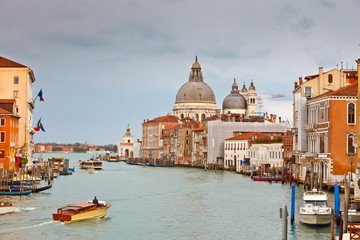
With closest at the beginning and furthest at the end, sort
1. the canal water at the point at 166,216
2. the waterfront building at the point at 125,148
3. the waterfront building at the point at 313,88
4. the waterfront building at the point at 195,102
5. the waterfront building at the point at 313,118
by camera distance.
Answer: the canal water at the point at 166,216, the waterfront building at the point at 313,118, the waterfront building at the point at 313,88, the waterfront building at the point at 195,102, the waterfront building at the point at 125,148

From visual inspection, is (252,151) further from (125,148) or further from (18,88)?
(125,148)

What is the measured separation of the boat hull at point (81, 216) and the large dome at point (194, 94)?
3659 inches

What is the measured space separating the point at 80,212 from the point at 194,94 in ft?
310

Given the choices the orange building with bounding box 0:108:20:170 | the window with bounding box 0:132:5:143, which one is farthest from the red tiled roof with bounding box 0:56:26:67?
the window with bounding box 0:132:5:143

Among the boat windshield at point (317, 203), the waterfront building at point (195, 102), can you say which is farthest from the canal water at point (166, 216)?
the waterfront building at point (195, 102)

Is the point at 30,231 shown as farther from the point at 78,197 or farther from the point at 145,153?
the point at 145,153

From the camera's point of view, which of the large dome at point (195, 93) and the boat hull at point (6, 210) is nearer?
the boat hull at point (6, 210)

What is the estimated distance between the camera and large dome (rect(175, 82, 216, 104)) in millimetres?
117938

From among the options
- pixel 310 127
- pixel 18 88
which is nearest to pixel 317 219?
pixel 310 127

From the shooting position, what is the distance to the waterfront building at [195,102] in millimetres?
117750

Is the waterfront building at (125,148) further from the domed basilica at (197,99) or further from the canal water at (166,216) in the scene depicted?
the canal water at (166,216)

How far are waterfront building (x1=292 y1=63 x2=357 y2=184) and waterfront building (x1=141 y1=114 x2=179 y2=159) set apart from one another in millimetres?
65997

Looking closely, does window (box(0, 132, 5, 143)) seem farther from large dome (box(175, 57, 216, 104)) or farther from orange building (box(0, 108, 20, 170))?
large dome (box(175, 57, 216, 104))

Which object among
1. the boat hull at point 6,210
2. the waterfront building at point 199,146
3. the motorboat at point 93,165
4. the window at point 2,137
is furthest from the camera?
the waterfront building at point 199,146
